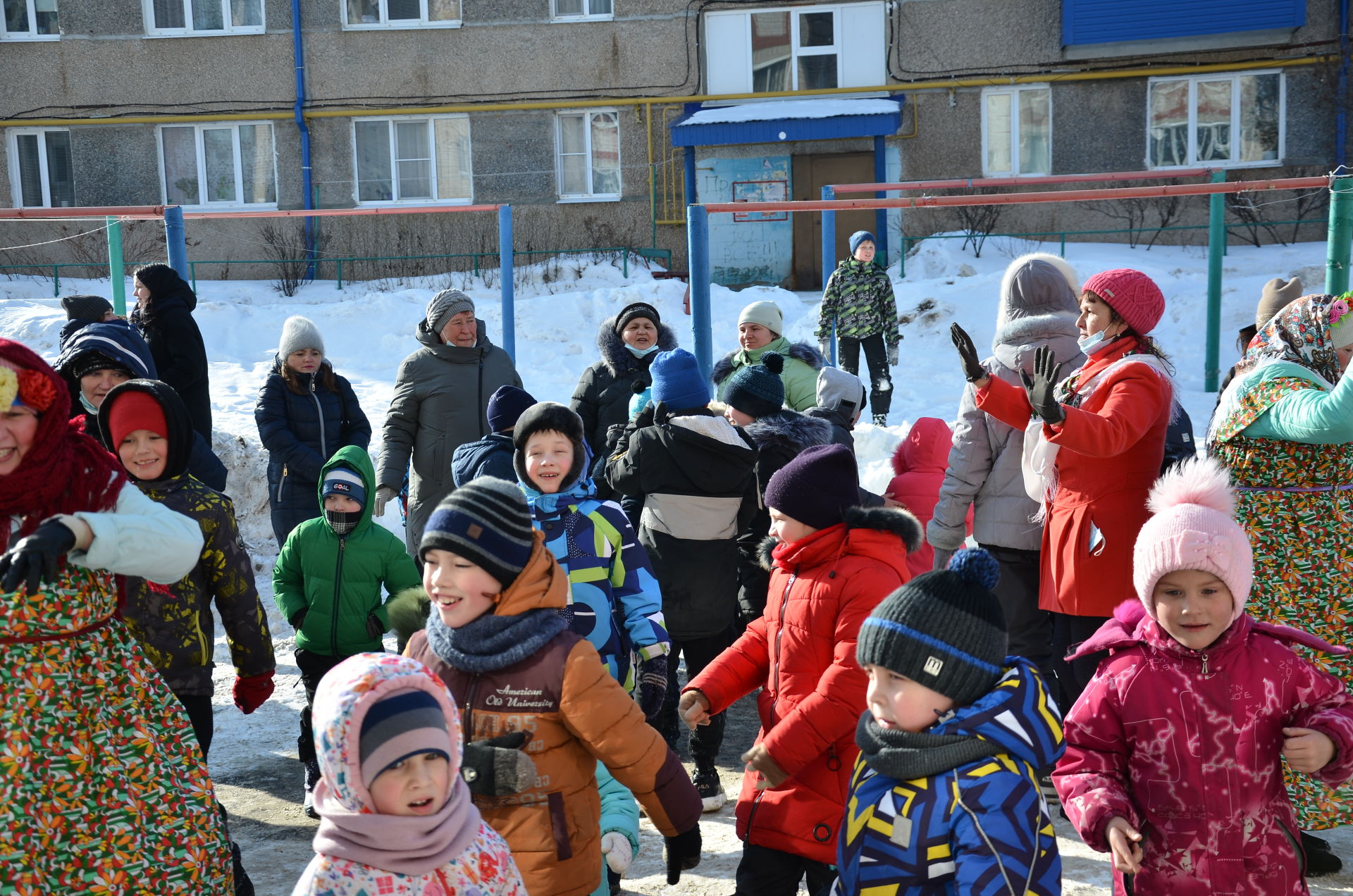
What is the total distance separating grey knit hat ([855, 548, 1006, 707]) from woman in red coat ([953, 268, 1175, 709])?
133 cm

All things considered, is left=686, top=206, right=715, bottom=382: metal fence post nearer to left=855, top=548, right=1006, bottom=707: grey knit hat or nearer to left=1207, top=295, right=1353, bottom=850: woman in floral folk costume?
left=1207, top=295, right=1353, bottom=850: woman in floral folk costume

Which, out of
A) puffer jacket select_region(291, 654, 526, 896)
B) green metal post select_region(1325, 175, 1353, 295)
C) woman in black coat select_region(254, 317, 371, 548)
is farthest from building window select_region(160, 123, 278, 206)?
puffer jacket select_region(291, 654, 526, 896)

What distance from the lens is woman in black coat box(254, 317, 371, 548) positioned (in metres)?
5.65

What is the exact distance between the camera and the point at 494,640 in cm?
252

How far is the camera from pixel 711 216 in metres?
20.4

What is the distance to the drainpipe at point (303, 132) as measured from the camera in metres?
20.1

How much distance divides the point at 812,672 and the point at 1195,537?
3.05ft

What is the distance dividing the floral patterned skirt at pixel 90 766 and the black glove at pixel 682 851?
1.03 metres

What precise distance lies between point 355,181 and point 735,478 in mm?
18001

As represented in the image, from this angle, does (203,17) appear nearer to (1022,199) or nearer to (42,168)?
(42,168)

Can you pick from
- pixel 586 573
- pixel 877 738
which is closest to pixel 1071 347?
pixel 586 573

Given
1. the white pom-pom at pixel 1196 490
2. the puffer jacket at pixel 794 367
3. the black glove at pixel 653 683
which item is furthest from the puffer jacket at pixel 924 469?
the white pom-pom at pixel 1196 490

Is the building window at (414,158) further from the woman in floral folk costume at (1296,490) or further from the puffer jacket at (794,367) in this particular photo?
the woman in floral folk costume at (1296,490)

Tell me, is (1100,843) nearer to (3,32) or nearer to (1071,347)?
(1071,347)
